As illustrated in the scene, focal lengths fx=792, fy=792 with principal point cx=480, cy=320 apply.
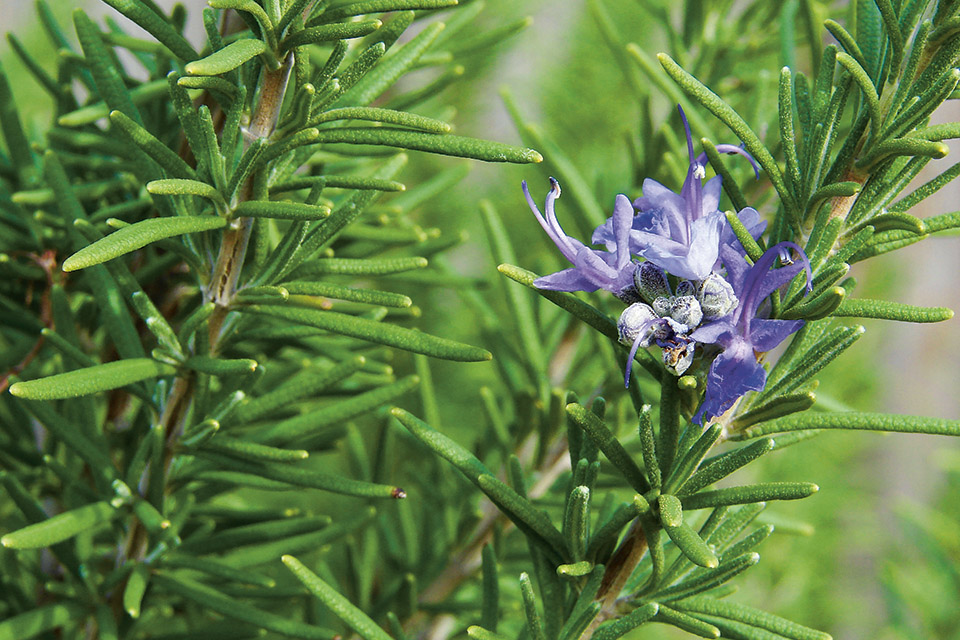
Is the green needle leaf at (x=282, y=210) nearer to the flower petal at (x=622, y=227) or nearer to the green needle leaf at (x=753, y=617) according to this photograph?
the flower petal at (x=622, y=227)

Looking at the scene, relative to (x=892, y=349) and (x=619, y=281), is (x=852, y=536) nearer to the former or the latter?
(x=892, y=349)

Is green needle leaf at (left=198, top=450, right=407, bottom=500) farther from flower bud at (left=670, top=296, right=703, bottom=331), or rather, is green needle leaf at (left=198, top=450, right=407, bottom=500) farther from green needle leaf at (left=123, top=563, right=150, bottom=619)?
flower bud at (left=670, top=296, right=703, bottom=331)

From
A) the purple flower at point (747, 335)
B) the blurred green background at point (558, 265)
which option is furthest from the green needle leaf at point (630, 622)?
the blurred green background at point (558, 265)

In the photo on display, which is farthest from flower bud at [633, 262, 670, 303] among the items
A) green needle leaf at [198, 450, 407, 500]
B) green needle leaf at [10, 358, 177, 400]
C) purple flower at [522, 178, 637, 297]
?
green needle leaf at [10, 358, 177, 400]

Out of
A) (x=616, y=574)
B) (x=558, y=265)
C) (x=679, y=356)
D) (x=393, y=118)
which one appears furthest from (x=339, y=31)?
(x=558, y=265)

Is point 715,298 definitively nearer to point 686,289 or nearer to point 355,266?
point 686,289

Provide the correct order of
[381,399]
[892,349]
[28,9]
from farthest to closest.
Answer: [892,349], [28,9], [381,399]

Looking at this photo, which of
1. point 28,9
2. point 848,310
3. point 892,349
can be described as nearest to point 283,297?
point 848,310
